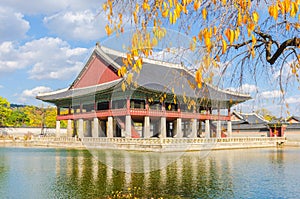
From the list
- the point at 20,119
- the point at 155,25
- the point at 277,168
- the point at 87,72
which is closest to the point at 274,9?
the point at 155,25

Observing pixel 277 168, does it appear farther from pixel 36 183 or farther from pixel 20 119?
pixel 20 119

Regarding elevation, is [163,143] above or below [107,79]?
below

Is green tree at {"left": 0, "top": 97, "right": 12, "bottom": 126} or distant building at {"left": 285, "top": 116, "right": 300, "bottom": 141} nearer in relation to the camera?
distant building at {"left": 285, "top": 116, "right": 300, "bottom": 141}

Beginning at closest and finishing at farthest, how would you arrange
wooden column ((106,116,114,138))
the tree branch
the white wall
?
1. the tree branch
2. wooden column ((106,116,114,138))
3. the white wall

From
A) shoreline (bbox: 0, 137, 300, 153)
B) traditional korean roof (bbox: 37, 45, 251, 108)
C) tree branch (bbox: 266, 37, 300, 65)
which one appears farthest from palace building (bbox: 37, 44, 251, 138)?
tree branch (bbox: 266, 37, 300, 65)

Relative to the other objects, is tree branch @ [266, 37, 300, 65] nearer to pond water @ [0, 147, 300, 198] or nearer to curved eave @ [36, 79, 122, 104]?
pond water @ [0, 147, 300, 198]

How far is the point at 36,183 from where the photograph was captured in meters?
12.8

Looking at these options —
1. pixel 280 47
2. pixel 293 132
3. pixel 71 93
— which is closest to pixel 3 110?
pixel 71 93

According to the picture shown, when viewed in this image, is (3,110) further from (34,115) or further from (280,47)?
(280,47)

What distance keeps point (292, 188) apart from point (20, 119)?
69.6 metres

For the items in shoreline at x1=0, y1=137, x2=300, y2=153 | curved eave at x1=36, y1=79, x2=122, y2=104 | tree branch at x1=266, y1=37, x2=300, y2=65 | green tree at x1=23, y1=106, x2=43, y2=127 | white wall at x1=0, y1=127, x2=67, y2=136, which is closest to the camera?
tree branch at x1=266, y1=37, x2=300, y2=65

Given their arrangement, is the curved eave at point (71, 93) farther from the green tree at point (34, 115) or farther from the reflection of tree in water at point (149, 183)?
the green tree at point (34, 115)

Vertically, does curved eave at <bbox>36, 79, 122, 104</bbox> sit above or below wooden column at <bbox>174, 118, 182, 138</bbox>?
above

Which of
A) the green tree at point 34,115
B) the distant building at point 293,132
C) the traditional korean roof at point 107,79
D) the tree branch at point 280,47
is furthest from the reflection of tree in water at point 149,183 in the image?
the green tree at point 34,115
